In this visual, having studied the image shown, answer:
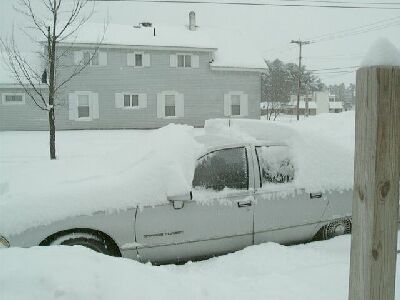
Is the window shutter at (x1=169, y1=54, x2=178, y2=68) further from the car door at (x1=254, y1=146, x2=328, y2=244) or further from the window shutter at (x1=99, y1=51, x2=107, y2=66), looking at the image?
the car door at (x1=254, y1=146, x2=328, y2=244)

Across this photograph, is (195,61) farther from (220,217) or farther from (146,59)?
(220,217)

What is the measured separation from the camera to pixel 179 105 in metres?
26.9

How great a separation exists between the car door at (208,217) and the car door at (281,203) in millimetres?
140

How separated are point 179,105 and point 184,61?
10.2ft

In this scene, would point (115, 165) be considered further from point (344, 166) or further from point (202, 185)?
point (344, 166)

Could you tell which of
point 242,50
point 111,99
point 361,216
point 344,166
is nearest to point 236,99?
point 242,50

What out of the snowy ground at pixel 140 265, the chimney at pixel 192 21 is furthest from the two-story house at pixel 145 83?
the snowy ground at pixel 140 265

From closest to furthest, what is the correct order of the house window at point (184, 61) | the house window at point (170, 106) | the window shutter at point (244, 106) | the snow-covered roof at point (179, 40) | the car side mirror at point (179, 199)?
the car side mirror at point (179, 199) → the snow-covered roof at point (179, 40) → the house window at point (184, 61) → the house window at point (170, 106) → the window shutter at point (244, 106)

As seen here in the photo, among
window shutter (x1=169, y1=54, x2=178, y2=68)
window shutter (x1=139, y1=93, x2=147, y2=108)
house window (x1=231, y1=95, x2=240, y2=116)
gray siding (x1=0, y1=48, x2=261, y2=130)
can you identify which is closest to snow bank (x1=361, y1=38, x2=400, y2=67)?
gray siding (x1=0, y1=48, x2=261, y2=130)

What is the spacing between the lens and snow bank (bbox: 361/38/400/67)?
58.4 inches

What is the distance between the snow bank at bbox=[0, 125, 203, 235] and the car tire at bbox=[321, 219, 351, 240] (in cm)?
193

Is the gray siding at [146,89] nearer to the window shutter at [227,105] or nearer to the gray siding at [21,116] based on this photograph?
the gray siding at [21,116]

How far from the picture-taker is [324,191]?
4.70 meters

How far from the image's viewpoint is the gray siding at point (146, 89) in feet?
82.2
